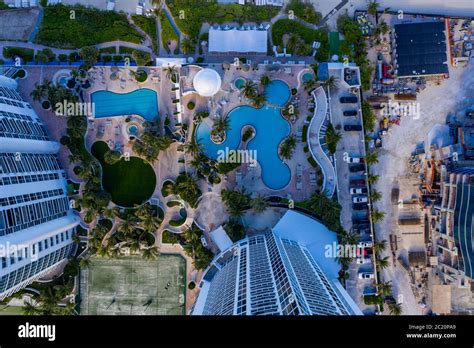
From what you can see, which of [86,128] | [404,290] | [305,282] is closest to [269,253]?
[305,282]

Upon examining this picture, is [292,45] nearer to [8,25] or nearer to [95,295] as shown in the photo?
[8,25]

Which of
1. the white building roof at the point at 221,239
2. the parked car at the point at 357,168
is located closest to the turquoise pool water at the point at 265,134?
the parked car at the point at 357,168

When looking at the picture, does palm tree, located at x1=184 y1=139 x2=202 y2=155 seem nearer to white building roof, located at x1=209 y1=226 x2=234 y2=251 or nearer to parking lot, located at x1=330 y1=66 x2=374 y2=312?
white building roof, located at x1=209 y1=226 x2=234 y2=251

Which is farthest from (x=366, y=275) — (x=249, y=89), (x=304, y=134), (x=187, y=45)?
(x=187, y=45)

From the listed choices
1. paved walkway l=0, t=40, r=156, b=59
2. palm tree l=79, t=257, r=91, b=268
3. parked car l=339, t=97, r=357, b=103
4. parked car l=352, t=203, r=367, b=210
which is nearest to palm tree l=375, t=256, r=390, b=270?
parked car l=352, t=203, r=367, b=210

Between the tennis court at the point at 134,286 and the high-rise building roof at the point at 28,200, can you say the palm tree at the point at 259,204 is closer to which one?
the tennis court at the point at 134,286

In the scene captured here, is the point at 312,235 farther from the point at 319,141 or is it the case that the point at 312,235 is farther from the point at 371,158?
the point at 371,158
